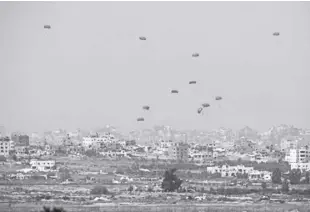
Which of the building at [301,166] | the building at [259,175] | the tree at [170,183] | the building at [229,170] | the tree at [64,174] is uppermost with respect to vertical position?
the building at [301,166]

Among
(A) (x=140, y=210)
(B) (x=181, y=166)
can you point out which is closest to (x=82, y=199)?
(A) (x=140, y=210)

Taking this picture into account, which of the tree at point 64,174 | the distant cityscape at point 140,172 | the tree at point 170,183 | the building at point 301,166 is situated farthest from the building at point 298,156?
the tree at point 170,183

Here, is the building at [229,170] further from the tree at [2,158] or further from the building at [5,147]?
the building at [5,147]

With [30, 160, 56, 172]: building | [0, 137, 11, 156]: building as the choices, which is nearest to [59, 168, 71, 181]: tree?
[30, 160, 56, 172]: building

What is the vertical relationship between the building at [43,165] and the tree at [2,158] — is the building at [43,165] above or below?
below

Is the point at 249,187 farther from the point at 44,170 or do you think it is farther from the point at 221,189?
the point at 44,170

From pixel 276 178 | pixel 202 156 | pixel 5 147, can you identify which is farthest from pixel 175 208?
pixel 5 147
